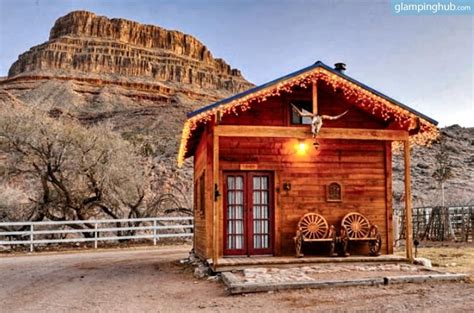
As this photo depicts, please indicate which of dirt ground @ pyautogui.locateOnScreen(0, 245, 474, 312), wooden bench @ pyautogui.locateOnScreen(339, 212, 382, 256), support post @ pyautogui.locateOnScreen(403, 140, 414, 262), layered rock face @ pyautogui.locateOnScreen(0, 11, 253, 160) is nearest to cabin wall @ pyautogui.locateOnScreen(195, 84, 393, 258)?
wooden bench @ pyautogui.locateOnScreen(339, 212, 382, 256)

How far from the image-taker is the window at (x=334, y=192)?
37.1 feet

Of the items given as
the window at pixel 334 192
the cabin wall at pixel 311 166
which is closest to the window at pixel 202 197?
the cabin wall at pixel 311 166

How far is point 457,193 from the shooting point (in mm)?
34219

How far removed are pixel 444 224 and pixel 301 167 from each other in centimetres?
928

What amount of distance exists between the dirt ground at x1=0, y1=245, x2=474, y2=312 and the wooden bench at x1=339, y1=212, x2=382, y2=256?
8.08ft

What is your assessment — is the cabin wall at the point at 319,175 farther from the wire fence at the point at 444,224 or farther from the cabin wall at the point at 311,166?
the wire fence at the point at 444,224

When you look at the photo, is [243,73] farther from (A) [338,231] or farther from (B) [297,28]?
(A) [338,231]

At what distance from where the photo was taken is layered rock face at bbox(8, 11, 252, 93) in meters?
90.3

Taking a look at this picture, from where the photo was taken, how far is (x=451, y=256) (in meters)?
13.2

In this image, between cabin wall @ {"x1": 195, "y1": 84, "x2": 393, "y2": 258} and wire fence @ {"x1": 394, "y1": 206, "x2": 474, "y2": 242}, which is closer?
cabin wall @ {"x1": 195, "y1": 84, "x2": 393, "y2": 258}

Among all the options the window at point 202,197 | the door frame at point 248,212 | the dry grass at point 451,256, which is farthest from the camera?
the window at point 202,197

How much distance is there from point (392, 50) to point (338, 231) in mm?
14213

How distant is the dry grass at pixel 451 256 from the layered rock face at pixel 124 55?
78.7 m

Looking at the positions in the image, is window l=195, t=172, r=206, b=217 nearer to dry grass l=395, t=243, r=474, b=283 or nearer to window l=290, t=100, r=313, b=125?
window l=290, t=100, r=313, b=125
